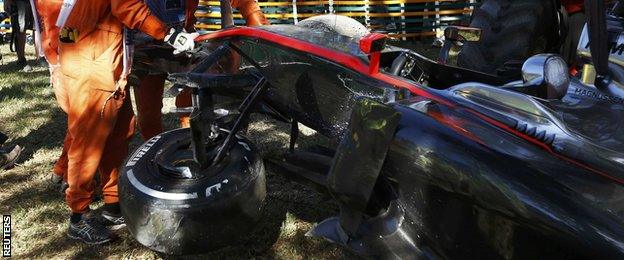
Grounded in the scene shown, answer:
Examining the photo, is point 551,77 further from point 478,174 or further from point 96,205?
point 96,205

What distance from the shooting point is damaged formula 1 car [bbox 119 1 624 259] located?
1627 mm

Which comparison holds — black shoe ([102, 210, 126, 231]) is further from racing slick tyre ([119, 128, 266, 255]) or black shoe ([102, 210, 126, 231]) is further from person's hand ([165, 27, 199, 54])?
person's hand ([165, 27, 199, 54])

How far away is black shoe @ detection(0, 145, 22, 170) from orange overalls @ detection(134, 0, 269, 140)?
1.24 metres

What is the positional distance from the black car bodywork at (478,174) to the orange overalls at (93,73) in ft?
4.61

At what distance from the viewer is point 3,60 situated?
8.84m

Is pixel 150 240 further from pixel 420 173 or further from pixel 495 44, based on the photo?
pixel 495 44

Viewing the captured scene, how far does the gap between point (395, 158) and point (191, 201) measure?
108 centimetres

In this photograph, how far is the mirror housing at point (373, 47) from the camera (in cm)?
234

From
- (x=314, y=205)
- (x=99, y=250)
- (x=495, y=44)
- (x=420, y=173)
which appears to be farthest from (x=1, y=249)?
(x=495, y=44)

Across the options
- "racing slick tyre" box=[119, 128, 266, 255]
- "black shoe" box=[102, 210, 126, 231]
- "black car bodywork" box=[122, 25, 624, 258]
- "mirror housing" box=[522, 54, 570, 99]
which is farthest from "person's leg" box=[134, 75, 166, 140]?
"mirror housing" box=[522, 54, 570, 99]

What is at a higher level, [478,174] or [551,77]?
[551,77]

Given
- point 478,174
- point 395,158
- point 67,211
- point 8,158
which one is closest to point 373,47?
point 395,158

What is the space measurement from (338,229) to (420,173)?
45 cm

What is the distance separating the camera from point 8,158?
14.5ft
